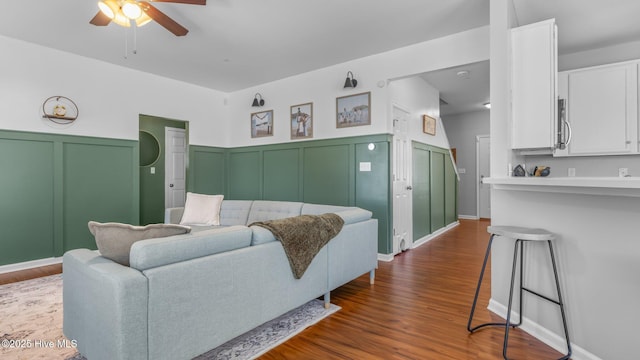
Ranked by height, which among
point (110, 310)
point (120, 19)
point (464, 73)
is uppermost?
point (464, 73)

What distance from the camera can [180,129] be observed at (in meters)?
6.36

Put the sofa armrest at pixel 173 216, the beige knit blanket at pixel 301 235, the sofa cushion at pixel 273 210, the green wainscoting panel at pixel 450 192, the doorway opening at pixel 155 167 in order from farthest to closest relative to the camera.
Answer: the green wainscoting panel at pixel 450 192, the doorway opening at pixel 155 167, the sofa armrest at pixel 173 216, the sofa cushion at pixel 273 210, the beige knit blanket at pixel 301 235

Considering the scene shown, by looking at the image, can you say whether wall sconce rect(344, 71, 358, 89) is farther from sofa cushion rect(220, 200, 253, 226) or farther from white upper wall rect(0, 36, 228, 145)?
white upper wall rect(0, 36, 228, 145)

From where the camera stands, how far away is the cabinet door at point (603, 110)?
3.19 metres

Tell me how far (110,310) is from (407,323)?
198 cm

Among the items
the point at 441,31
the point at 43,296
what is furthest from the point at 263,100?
the point at 43,296

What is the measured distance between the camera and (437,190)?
6.02 m

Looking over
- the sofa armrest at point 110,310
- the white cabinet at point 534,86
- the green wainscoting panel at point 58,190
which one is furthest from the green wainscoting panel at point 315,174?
the sofa armrest at point 110,310

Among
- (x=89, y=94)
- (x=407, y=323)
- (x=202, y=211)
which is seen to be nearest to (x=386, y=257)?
(x=407, y=323)

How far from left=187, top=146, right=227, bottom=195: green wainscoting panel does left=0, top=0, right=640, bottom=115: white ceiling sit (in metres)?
1.59

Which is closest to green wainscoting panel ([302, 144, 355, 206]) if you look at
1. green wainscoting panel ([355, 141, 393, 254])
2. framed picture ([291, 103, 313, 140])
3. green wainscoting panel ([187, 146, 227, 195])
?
green wainscoting panel ([355, 141, 393, 254])

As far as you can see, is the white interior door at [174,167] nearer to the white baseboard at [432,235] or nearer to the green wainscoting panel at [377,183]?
the green wainscoting panel at [377,183]

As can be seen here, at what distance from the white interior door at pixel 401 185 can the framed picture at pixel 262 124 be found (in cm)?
221

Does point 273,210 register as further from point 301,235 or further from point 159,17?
point 159,17
